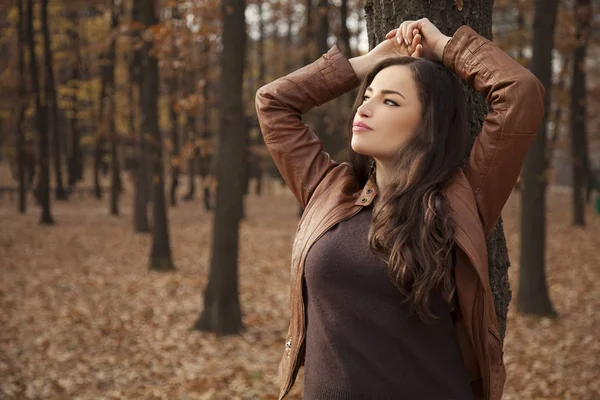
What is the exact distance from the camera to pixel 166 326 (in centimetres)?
888

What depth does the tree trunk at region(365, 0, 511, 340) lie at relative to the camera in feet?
9.09

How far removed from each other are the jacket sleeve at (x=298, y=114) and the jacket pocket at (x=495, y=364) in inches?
35.9

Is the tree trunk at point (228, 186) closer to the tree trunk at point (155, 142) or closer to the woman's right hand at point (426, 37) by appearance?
the tree trunk at point (155, 142)

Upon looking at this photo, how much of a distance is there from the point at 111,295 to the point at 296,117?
8.80 meters

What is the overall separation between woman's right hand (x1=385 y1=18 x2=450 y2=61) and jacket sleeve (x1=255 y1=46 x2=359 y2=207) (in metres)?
0.27

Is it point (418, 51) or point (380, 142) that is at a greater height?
point (418, 51)

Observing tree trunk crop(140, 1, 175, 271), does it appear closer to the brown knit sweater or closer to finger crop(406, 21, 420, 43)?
finger crop(406, 21, 420, 43)

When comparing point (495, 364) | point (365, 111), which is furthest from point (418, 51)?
point (495, 364)

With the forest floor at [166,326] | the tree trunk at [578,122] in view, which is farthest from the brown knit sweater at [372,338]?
the tree trunk at [578,122]

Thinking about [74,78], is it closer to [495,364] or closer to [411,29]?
[411,29]

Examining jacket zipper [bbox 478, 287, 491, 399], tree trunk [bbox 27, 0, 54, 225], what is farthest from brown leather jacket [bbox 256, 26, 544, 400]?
tree trunk [bbox 27, 0, 54, 225]

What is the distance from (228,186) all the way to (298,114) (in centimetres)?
575

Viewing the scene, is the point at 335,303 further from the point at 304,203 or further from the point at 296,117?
the point at 296,117

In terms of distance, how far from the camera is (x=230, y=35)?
8.27 m
